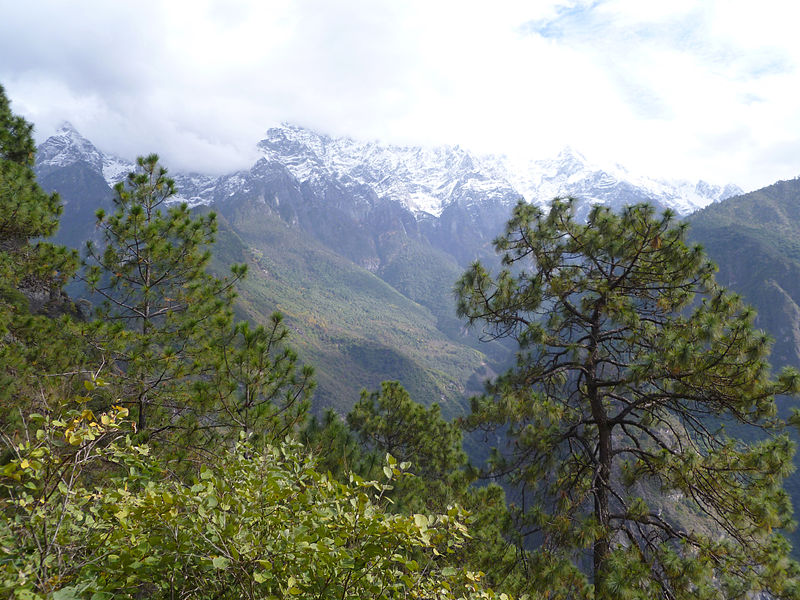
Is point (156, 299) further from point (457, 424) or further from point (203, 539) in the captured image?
point (203, 539)

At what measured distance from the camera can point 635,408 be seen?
6754mm

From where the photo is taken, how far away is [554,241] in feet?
26.4

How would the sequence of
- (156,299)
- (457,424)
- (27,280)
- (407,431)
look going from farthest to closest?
1. (407,431)
2. (27,280)
3. (156,299)
4. (457,424)

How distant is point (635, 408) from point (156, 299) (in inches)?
396

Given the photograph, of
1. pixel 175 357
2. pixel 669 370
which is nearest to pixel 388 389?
pixel 175 357

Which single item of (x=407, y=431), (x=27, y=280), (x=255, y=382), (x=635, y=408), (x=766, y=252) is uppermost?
(x=766, y=252)

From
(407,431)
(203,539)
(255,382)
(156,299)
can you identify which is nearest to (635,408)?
(203,539)

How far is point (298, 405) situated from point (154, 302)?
4.21m

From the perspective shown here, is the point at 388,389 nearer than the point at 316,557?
No

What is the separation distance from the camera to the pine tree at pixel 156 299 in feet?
27.5

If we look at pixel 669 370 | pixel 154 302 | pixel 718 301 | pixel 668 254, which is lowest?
pixel 154 302

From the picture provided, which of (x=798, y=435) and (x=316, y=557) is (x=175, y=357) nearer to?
(x=316, y=557)

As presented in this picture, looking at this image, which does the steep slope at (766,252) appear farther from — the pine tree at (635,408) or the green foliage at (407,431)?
the pine tree at (635,408)

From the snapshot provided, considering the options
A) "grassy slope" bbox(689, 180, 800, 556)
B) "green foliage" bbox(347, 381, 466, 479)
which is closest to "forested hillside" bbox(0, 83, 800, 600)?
"green foliage" bbox(347, 381, 466, 479)
